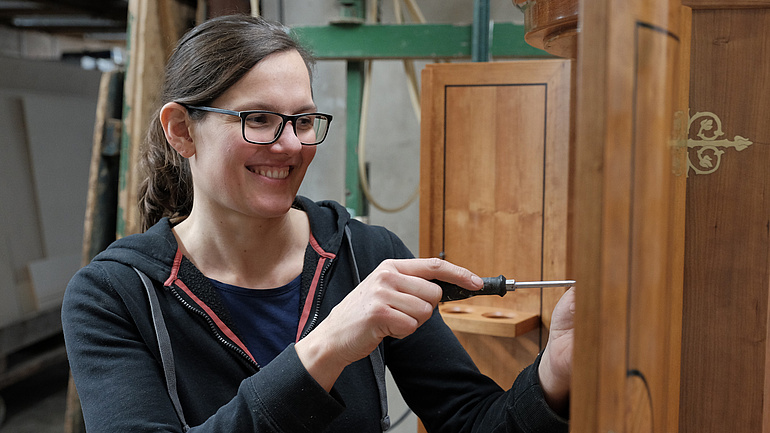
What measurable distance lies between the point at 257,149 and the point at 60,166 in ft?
11.2

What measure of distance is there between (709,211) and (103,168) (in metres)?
2.00

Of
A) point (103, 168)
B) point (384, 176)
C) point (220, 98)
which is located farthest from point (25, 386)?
point (220, 98)

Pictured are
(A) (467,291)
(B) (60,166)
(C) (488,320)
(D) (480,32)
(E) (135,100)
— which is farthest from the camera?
(B) (60,166)

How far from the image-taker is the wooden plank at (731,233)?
2.40ft

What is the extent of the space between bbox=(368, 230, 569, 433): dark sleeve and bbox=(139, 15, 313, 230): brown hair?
419 mm

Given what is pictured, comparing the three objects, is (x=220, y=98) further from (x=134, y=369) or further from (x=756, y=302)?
(x=756, y=302)

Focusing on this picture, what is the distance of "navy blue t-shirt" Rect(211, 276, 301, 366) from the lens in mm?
1068

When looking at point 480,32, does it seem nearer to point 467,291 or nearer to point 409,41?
point 409,41

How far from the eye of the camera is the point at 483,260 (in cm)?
169

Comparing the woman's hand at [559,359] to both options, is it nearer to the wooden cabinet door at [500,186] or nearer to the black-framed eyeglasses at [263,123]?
the black-framed eyeglasses at [263,123]

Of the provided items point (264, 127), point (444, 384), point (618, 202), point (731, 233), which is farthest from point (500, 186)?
point (618, 202)

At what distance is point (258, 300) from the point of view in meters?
1.09

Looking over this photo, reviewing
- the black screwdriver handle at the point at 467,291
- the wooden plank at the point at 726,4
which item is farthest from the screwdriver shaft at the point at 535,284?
the wooden plank at the point at 726,4

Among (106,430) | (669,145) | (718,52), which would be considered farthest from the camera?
(106,430)
